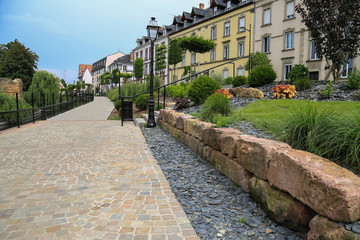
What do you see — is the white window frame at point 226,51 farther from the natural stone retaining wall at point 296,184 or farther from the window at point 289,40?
the natural stone retaining wall at point 296,184

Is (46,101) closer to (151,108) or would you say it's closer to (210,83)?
(151,108)

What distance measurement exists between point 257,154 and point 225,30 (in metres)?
27.7

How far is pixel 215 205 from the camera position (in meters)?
2.97

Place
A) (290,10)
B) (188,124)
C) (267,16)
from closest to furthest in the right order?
(188,124) → (290,10) → (267,16)

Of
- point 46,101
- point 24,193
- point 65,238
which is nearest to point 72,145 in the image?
point 24,193

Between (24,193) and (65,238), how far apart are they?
1470 mm

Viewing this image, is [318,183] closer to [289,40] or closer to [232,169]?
[232,169]

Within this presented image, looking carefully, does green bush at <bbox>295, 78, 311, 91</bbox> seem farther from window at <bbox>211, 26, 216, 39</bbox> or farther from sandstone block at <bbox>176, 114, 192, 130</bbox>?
window at <bbox>211, 26, 216, 39</bbox>

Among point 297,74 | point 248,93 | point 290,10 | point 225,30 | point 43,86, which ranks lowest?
point 248,93

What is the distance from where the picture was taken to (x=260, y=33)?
23.1m

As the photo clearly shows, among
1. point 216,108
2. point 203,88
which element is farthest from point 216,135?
point 203,88

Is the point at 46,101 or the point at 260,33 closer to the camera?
the point at 46,101

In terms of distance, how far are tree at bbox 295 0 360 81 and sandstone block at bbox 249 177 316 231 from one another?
8724 mm

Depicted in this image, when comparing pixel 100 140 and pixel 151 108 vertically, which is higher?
pixel 151 108
